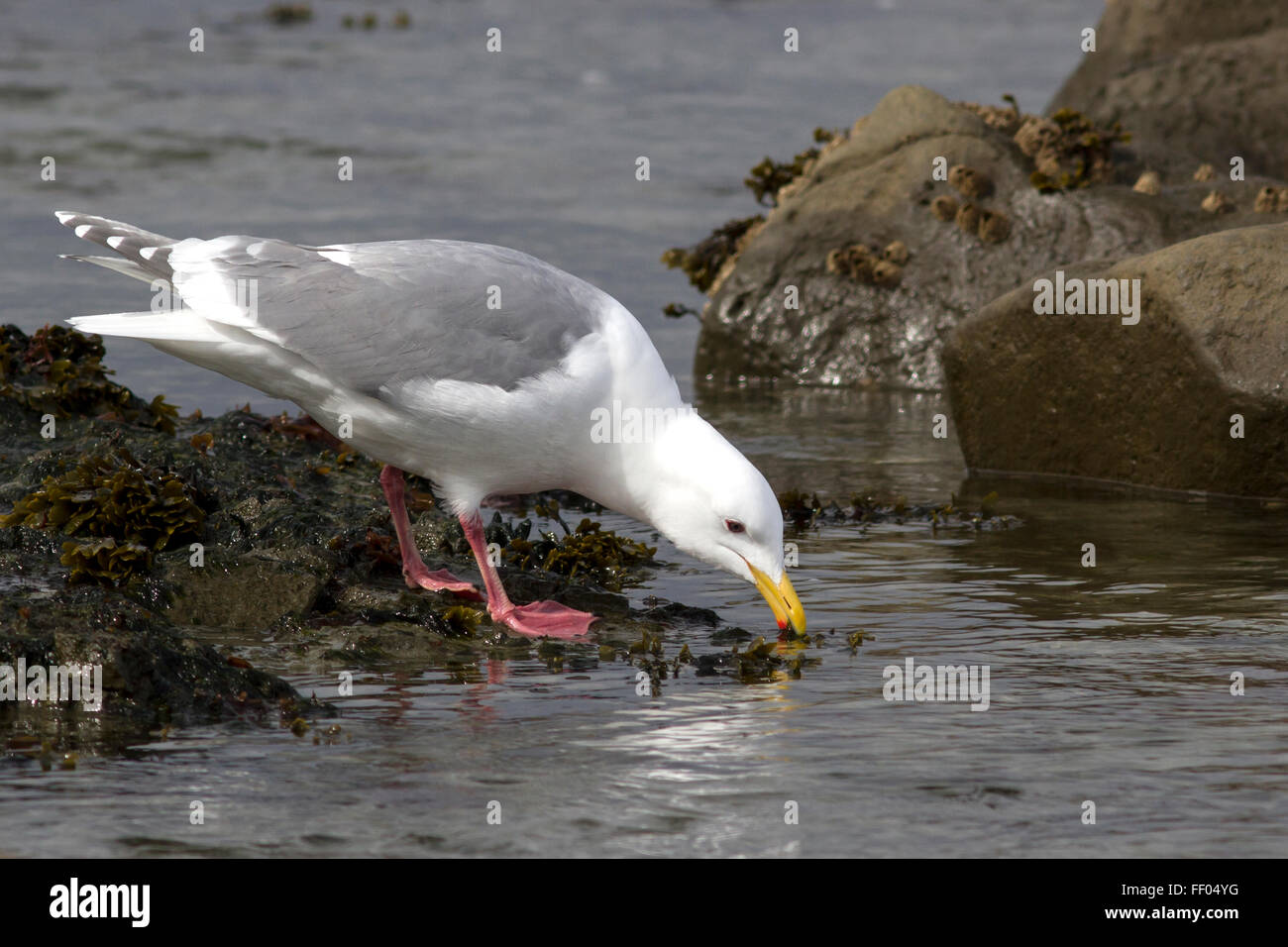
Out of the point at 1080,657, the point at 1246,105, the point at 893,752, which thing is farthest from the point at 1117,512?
the point at 1246,105

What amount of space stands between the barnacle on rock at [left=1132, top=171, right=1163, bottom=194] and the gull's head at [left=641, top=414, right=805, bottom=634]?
25.5 ft

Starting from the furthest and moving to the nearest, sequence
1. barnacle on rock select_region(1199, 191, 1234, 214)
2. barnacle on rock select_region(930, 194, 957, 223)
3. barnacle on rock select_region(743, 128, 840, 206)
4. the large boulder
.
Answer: barnacle on rock select_region(743, 128, 840, 206) < barnacle on rock select_region(930, 194, 957, 223) < the large boulder < barnacle on rock select_region(1199, 191, 1234, 214)

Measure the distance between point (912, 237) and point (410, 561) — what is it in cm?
752

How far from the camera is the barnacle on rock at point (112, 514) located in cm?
763

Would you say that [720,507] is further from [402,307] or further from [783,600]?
[402,307]

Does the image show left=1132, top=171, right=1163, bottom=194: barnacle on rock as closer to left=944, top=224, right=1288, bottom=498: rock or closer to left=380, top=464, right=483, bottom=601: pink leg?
left=944, top=224, right=1288, bottom=498: rock

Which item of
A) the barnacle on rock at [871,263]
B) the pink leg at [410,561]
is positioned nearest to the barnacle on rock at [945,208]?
the barnacle on rock at [871,263]

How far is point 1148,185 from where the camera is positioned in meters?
14.1

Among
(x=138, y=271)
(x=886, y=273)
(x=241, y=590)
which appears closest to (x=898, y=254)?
(x=886, y=273)

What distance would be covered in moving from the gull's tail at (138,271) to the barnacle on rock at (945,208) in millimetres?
7779

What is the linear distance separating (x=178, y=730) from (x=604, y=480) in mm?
2226

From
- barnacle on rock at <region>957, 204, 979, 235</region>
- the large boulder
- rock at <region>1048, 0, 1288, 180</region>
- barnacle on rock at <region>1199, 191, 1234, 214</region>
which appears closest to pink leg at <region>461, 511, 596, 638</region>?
the large boulder

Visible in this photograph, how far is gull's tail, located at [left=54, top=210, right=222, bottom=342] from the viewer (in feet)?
24.7
